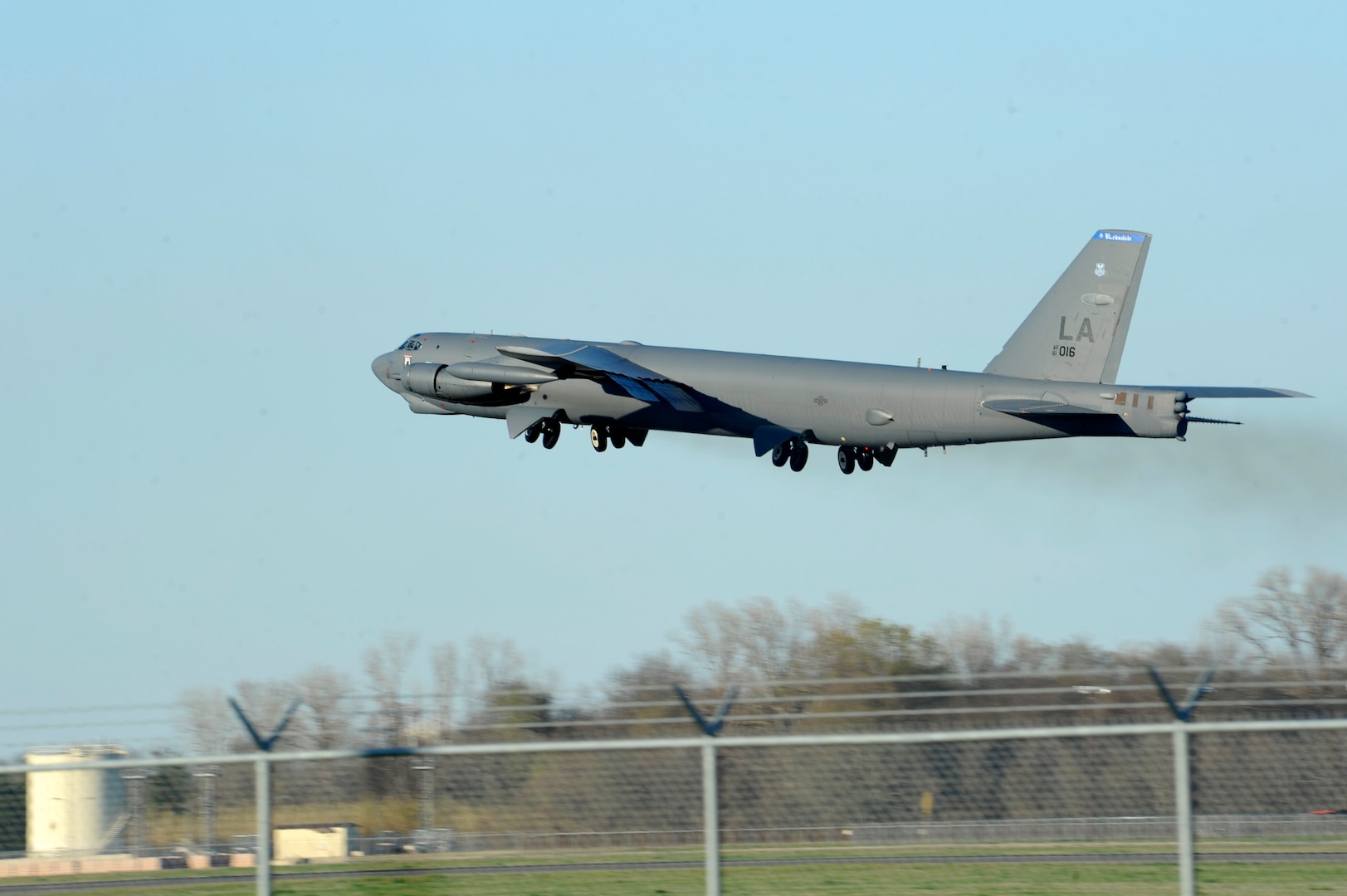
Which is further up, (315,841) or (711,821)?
(711,821)

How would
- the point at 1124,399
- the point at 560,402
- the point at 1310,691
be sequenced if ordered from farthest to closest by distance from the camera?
the point at 560,402
the point at 1124,399
the point at 1310,691

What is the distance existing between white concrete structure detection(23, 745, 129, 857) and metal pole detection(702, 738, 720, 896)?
5656mm

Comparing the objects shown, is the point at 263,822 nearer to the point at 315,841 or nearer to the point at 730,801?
the point at 315,841

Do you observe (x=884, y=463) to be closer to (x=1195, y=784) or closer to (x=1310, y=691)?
(x=1310, y=691)

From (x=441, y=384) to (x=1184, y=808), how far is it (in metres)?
38.6

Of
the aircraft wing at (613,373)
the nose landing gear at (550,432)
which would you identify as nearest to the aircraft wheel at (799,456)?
the aircraft wing at (613,373)

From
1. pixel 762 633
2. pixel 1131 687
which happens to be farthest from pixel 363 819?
pixel 762 633

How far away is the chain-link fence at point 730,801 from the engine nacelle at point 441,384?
3327cm

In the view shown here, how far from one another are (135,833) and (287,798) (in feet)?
5.25

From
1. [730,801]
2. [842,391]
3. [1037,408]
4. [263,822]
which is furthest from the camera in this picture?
[842,391]

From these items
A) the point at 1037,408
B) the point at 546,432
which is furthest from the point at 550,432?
the point at 1037,408

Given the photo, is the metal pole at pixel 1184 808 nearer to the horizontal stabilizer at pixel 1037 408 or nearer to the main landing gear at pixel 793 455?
Result: the horizontal stabilizer at pixel 1037 408

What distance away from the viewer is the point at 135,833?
15648 millimetres

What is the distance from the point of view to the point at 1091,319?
1658 inches
